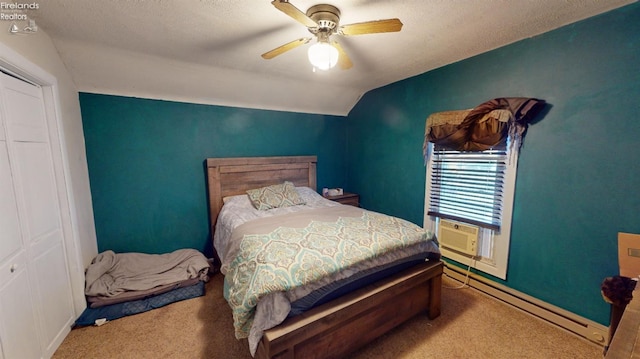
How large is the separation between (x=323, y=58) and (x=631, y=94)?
6.87ft

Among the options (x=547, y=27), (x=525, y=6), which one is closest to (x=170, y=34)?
(x=525, y=6)

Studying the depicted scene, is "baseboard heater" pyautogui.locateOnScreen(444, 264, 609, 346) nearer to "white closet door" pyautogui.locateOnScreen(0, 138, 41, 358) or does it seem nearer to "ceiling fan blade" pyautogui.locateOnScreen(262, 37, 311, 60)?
"ceiling fan blade" pyautogui.locateOnScreen(262, 37, 311, 60)

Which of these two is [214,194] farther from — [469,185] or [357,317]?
[469,185]

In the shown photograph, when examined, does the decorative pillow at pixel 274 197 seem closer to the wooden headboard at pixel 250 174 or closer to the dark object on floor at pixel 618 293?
the wooden headboard at pixel 250 174

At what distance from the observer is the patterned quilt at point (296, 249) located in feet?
4.32

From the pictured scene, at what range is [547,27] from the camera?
184 centimetres

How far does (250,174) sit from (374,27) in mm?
2362

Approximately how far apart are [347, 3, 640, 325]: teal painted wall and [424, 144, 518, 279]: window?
9 cm

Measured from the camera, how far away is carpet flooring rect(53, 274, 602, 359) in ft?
5.40

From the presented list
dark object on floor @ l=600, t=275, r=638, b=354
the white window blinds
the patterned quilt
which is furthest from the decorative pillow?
dark object on floor @ l=600, t=275, r=638, b=354

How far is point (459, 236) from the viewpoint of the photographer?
2.52m

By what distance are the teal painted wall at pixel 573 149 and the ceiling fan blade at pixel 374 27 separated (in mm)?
946

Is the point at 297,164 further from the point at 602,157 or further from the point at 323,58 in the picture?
the point at 602,157

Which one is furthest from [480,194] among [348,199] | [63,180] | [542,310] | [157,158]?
[63,180]
